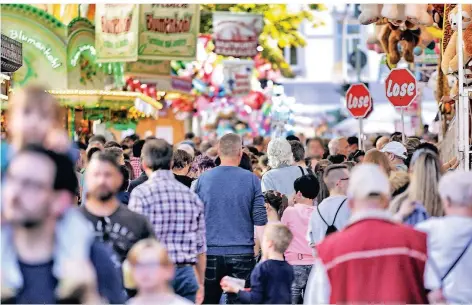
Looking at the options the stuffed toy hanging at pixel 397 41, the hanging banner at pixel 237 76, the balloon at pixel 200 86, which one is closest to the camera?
the stuffed toy hanging at pixel 397 41

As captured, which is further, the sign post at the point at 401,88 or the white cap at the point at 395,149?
the sign post at the point at 401,88

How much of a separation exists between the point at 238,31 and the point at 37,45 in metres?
6.63

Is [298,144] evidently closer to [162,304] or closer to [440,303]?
[440,303]

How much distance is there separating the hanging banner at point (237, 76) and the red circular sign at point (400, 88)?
56.5ft

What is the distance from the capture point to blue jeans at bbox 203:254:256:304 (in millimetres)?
11344

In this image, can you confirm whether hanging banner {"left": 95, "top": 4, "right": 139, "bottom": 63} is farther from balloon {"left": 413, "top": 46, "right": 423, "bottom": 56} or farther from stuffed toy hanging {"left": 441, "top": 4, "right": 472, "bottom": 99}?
stuffed toy hanging {"left": 441, "top": 4, "right": 472, "bottom": 99}

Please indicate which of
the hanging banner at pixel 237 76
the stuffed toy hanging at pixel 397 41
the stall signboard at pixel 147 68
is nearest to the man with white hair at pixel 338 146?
the stuffed toy hanging at pixel 397 41

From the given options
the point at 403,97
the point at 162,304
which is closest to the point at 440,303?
the point at 162,304

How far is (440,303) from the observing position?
25.1 ft

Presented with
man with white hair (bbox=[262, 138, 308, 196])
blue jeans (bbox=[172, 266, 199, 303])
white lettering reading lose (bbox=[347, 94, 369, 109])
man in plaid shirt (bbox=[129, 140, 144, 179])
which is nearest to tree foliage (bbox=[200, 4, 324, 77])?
white lettering reading lose (bbox=[347, 94, 369, 109])

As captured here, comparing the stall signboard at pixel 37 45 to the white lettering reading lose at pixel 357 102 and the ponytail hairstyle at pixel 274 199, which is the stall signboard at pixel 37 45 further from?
the ponytail hairstyle at pixel 274 199

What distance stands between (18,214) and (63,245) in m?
0.31

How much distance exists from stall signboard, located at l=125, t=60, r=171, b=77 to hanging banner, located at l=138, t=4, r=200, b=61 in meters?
5.11

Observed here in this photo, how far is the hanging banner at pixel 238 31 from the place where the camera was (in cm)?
2739
